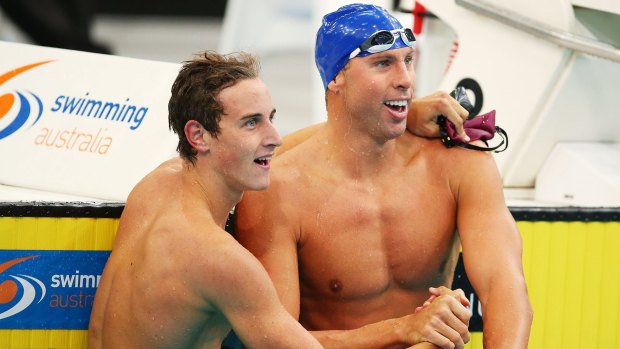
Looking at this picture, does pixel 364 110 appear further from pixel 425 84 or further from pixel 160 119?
pixel 425 84

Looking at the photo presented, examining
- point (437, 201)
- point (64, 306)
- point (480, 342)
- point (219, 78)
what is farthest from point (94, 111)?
point (480, 342)

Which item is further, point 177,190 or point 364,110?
point 364,110

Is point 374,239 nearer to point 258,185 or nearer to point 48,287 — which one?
point 258,185

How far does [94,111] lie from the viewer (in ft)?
12.2

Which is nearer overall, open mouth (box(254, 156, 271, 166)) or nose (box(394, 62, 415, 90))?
open mouth (box(254, 156, 271, 166))

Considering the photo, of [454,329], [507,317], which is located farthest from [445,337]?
[507,317]

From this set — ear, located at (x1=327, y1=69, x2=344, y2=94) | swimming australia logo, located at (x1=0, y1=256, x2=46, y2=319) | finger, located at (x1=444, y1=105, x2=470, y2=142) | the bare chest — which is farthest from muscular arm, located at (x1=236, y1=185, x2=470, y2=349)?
swimming australia logo, located at (x1=0, y1=256, x2=46, y2=319)

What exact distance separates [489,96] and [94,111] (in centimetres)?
171

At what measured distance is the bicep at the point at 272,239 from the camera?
123 inches

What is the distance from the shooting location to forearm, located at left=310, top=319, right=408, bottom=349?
3.13 m

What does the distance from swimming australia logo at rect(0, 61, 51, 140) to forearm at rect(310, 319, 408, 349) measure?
4.16 feet

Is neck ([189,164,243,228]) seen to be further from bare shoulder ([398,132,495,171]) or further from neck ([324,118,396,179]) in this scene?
bare shoulder ([398,132,495,171])

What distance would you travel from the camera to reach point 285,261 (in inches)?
124

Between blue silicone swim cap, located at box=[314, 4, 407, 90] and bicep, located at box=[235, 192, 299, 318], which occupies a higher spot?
blue silicone swim cap, located at box=[314, 4, 407, 90]
